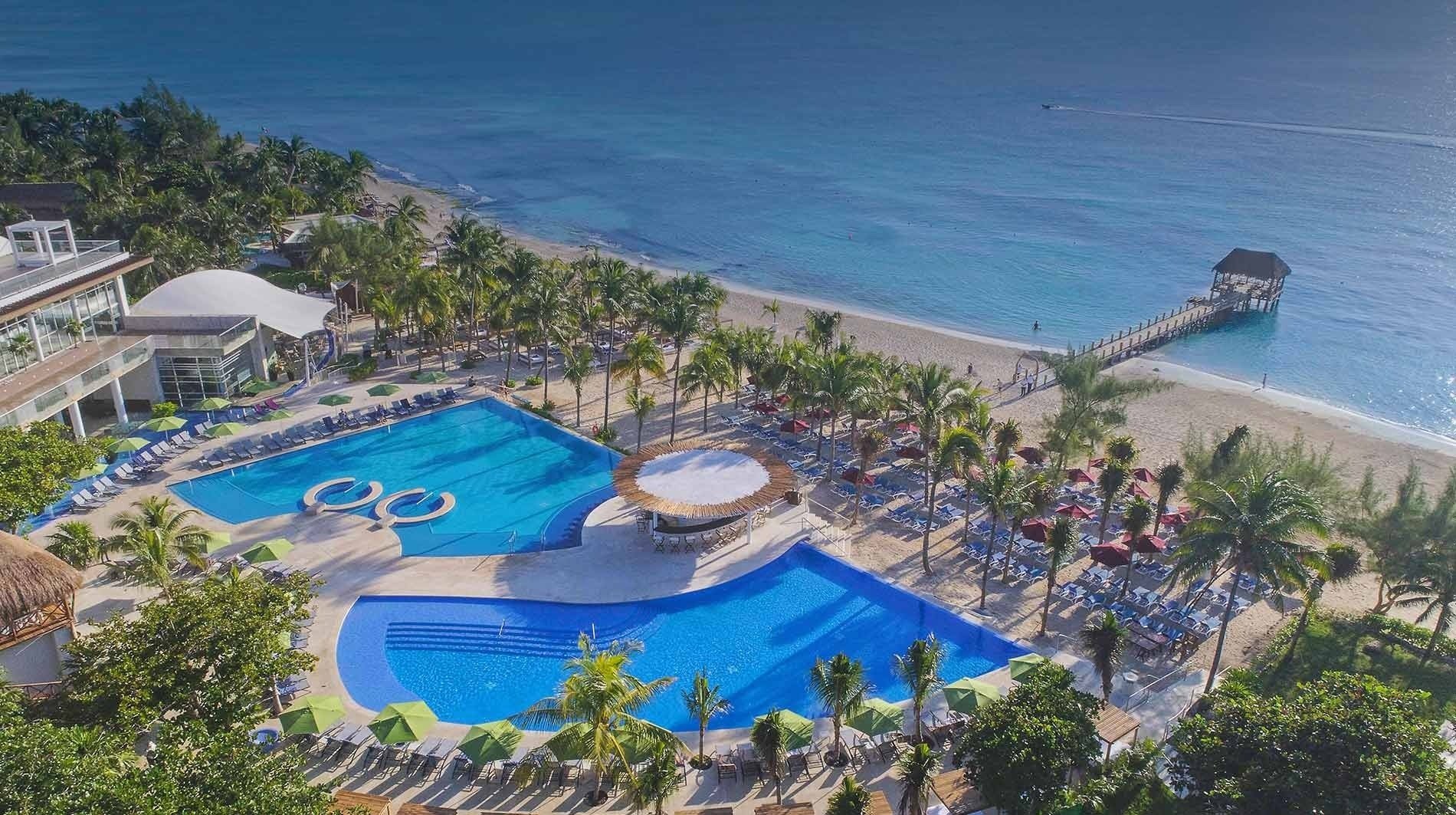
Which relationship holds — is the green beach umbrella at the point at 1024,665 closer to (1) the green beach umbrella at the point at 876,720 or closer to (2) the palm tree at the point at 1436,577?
(1) the green beach umbrella at the point at 876,720

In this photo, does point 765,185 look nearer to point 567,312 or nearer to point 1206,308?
point 1206,308

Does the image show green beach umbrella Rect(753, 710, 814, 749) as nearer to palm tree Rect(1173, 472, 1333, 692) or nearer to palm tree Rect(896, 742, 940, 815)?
palm tree Rect(896, 742, 940, 815)

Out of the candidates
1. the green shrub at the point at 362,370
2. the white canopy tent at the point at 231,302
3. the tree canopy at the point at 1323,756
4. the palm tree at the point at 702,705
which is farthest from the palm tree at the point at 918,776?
the white canopy tent at the point at 231,302

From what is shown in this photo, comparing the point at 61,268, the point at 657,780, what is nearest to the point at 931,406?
the point at 657,780

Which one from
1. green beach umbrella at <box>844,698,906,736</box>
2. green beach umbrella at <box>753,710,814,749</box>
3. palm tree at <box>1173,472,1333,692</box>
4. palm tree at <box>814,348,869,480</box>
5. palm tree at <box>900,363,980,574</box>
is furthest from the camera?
palm tree at <box>814,348,869,480</box>

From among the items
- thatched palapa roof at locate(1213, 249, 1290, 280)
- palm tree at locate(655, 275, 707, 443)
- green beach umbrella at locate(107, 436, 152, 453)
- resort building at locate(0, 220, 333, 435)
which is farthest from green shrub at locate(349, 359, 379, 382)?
thatched palapa roof at locate(1213, 249, 1290, 280)

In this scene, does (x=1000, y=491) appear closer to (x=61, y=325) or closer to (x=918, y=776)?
(x=918, y=776)
